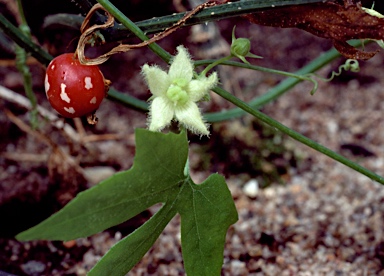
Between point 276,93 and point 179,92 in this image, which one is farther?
point 276,93

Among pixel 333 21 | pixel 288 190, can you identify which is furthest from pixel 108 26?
pixel 288 190

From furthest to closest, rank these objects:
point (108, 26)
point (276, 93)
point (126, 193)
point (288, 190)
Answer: point (288, 190) < point (276, 93) < point (108, 26) < point (126, 193)

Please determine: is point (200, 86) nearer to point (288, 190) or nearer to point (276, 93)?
point (276, 93)

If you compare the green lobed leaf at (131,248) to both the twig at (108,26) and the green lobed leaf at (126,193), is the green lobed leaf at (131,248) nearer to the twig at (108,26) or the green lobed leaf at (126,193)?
the green lobed leaf at (126,193)

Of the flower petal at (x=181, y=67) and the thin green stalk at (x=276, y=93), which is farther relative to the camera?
the thin green stalk at (x=276, y=93)

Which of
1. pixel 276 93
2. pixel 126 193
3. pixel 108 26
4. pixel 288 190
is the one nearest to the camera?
pixel 126 193

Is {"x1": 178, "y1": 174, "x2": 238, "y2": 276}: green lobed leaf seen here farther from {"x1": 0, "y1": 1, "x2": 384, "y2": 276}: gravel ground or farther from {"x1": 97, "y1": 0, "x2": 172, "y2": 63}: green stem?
{"x1": 0, "y1": 1, "x2": 384, "y2": 276}: gravel ground

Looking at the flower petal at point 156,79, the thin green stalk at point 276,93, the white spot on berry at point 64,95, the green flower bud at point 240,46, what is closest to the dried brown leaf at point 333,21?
the green flower bud at point 240,46

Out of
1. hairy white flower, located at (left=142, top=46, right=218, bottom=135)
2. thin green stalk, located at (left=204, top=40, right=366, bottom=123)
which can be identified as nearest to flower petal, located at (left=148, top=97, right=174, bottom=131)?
hairy white flower, located at (left=142, top=46, right=218, bottom=135)
